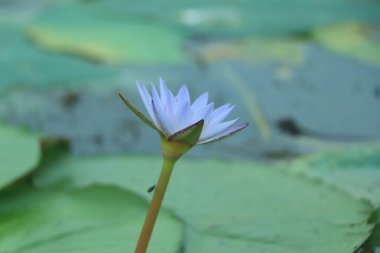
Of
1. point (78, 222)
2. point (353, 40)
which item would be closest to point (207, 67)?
point (353, 40)

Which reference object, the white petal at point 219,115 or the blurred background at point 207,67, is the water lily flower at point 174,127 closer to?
the white petal at point 219,115

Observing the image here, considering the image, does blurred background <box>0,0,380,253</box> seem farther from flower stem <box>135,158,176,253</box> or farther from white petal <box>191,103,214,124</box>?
white petal <box>191,103,214,124</box>

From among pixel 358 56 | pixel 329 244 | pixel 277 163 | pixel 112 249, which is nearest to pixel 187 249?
pixel 112 249

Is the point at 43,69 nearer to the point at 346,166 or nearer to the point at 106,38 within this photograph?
the point at 106,38

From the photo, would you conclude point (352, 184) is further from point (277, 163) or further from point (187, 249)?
point (187, 249)

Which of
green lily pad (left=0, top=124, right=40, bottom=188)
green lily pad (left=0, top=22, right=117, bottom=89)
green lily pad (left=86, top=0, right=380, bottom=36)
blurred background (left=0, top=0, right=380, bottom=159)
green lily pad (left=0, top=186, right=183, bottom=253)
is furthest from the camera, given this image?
green lily pad (left=86, top=0, right=380, bottom=36)

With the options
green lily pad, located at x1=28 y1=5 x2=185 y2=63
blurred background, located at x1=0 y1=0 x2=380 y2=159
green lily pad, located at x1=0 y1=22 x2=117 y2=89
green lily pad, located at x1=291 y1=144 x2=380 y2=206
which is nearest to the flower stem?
green lily pad, located at x1=291 y1=144 x2=380 y2=206

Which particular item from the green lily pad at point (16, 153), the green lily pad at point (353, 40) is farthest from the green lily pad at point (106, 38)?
the green lily pad at point (16, 153)
